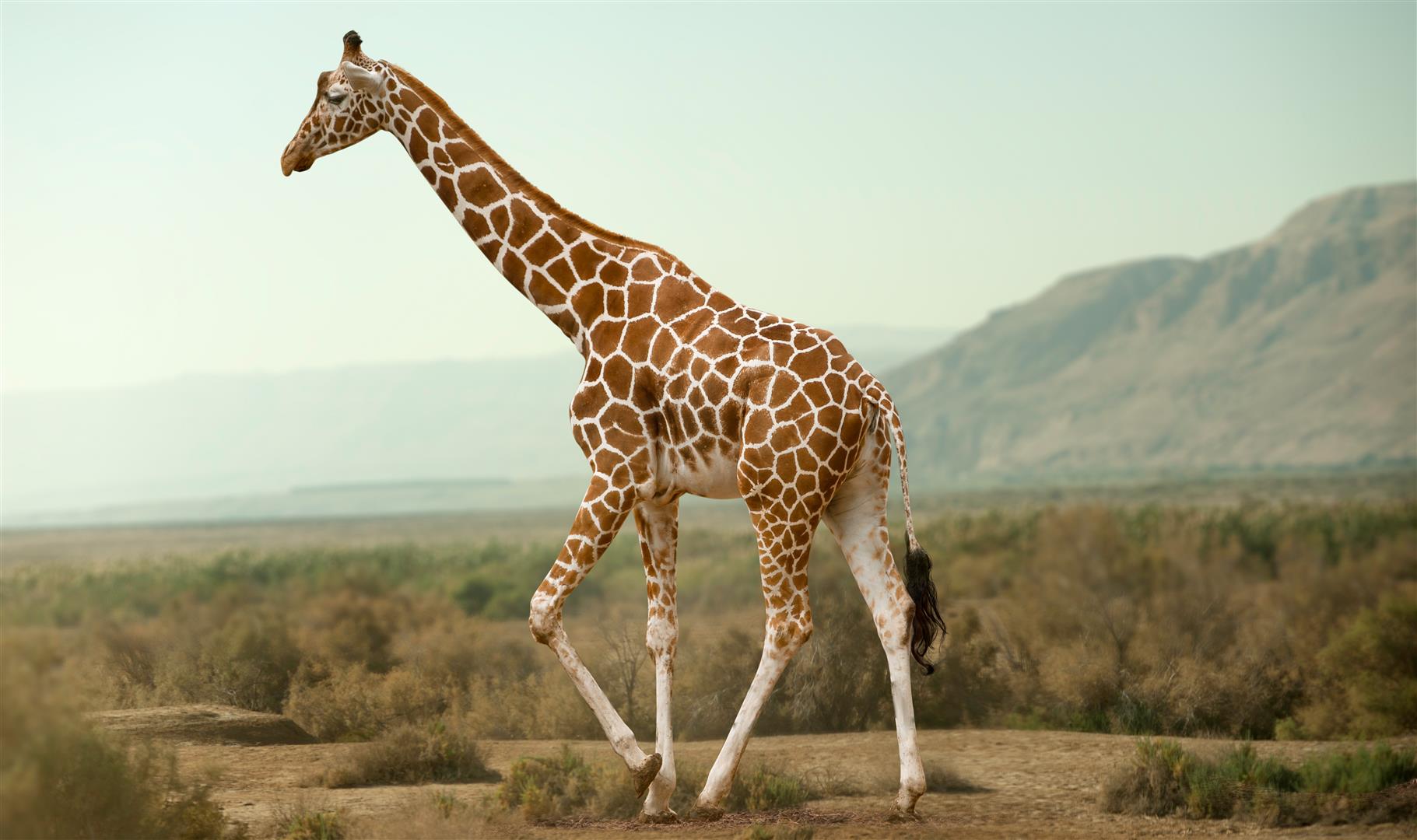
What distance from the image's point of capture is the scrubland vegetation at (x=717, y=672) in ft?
32.5

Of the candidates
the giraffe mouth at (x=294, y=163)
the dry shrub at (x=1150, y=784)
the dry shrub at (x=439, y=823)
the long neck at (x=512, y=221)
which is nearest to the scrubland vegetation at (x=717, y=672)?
the dry shrub at (x=1150, y=784)

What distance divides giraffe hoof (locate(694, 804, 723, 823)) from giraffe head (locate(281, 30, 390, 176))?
17.2 feet

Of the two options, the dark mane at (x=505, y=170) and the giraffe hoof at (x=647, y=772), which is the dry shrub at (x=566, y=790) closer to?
the giraffe hoof at (x=647, y=772)

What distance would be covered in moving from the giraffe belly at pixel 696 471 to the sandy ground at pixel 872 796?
2187mm

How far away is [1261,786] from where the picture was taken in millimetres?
10227

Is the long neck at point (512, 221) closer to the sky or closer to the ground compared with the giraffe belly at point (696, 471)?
closer to the sky

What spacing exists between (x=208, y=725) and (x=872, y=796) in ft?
19.1

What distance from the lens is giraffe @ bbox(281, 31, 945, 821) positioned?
9.08 meters

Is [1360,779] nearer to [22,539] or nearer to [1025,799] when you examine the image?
[1025,799]

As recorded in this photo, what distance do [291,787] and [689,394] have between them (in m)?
4.60

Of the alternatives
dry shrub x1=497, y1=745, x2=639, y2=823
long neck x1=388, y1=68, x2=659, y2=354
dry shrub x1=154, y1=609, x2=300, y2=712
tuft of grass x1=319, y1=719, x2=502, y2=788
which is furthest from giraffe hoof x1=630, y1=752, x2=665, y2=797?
dry shrub x1=154, y1=609, x2=300, y2=712

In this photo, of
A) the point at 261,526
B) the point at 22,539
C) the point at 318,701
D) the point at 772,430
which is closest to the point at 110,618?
the point at 318,701

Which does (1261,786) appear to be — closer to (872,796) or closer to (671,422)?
(872,796)

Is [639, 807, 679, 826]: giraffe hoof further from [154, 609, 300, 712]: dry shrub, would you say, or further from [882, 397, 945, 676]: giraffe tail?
[154, 609, 300, 712]: dry shrub
